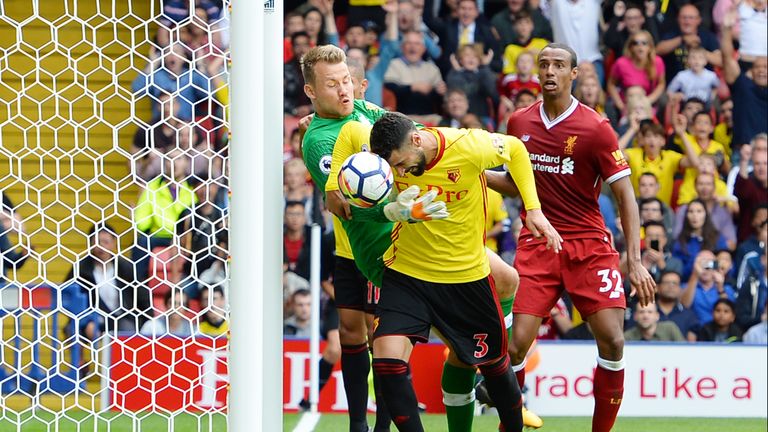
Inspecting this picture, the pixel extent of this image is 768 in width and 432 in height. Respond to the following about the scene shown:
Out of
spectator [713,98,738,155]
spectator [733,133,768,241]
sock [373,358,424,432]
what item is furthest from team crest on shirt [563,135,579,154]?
spectator [713,98,738,155]

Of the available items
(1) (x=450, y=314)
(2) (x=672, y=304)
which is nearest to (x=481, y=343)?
(1) (x=450, y=314)

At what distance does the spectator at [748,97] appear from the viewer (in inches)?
432

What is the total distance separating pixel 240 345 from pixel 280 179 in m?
0.75

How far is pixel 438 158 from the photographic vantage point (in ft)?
17.3

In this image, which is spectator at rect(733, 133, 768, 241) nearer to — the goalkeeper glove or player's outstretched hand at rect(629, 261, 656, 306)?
player's outstretched hand at rect(629, 261, 656, 306)

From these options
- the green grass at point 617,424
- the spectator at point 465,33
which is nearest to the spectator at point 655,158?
the spectator at point 465,33

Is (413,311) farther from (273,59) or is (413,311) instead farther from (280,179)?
(273,59)

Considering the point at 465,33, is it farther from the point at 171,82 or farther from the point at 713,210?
the point at 171,82

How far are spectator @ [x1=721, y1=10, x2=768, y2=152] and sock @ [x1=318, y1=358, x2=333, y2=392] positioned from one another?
4528mm

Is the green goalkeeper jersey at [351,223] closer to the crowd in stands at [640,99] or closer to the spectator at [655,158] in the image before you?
the crowd in stands at [640,99]

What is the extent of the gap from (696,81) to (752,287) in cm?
206

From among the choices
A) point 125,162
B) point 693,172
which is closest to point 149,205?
point 125,162

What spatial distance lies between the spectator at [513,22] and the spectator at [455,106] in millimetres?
774

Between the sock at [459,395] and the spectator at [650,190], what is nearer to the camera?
the sock at [459,395]
